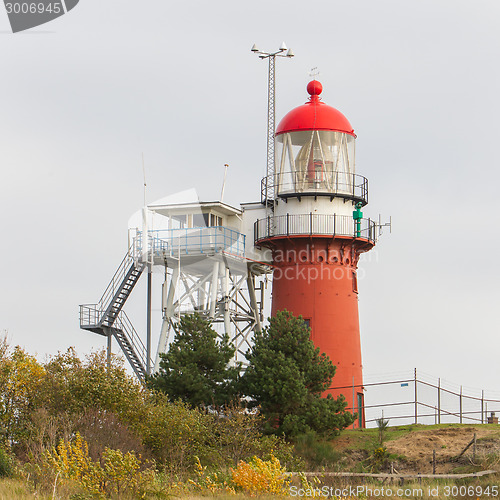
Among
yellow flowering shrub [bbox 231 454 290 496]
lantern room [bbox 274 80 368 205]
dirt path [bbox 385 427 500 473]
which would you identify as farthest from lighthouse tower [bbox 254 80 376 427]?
yellow flowering shrub [bbox 231 454 290 496]

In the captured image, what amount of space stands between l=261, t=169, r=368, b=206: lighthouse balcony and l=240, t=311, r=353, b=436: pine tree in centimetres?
830

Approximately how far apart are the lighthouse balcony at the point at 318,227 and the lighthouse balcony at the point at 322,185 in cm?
108

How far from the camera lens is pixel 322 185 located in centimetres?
5053

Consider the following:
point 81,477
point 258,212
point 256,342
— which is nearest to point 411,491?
point 81,477

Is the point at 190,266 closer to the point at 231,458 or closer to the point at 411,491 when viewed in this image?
the point at 231,458

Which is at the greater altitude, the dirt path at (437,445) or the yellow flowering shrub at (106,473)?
the dirt path at (437,445)

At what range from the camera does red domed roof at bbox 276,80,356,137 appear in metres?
50.8

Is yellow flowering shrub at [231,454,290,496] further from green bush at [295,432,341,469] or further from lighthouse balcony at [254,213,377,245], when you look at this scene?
A: lighthouse balcony at [254,213,377,245]

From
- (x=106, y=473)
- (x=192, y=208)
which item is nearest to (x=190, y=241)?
(x=192, y=208)

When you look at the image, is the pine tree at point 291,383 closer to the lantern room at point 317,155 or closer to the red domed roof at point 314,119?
the lantern room at point 317,155

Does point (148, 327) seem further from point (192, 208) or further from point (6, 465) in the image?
point (6, 465)

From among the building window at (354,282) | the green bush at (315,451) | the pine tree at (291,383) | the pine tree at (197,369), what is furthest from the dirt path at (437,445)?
the building window at (354,282)

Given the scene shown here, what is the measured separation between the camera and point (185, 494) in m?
30.4

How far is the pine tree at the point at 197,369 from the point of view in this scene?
42.4 metres
